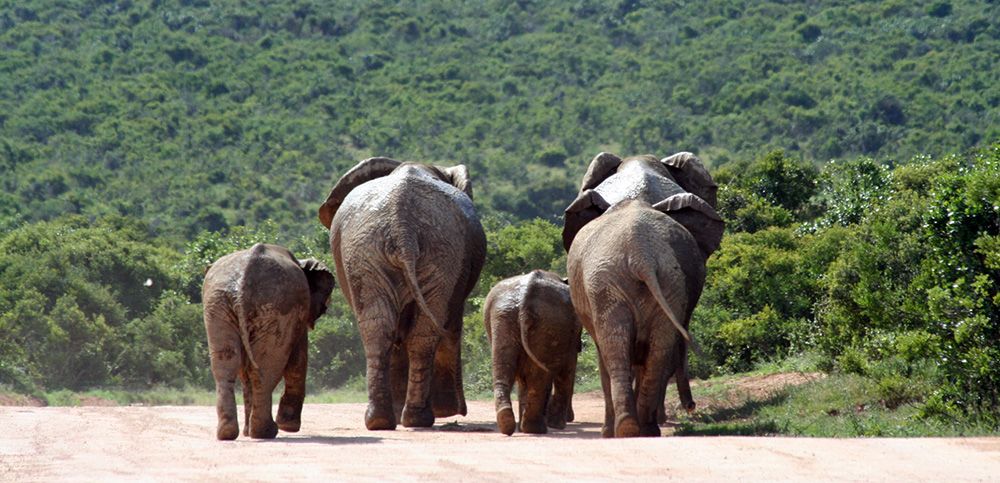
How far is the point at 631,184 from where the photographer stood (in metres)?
17.8

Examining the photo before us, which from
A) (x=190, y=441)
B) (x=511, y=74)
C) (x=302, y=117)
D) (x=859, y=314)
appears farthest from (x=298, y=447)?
(x=511, y=74)

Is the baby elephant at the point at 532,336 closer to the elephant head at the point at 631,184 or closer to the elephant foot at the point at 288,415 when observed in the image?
the elephant head at the point at 631,184

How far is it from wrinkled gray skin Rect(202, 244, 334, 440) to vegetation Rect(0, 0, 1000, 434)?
556 cm

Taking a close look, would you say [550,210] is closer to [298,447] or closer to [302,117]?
[302,117]

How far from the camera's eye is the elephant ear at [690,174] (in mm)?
18875

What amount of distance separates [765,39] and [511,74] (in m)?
13.6

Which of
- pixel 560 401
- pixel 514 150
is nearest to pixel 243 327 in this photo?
pixel 560 401

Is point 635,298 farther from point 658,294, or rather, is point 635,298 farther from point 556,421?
point 556,421

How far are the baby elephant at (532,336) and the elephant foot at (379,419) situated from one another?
3.28 feet

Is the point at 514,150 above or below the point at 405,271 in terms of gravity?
above

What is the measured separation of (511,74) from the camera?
83.1 m

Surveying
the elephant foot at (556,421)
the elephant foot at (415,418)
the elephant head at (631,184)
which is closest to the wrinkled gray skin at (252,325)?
the elephant foot at (415,418)

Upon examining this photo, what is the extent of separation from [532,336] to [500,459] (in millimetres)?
4712

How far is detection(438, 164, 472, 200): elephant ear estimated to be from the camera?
59.5 feet
